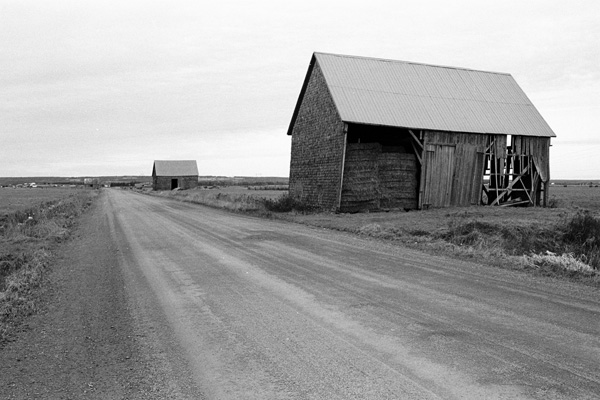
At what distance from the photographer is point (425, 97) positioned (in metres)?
30.1

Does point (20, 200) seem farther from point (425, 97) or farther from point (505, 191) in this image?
point (505, 191)

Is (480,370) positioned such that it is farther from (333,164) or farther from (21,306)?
(333,164)

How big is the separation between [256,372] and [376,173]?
23.1 meters

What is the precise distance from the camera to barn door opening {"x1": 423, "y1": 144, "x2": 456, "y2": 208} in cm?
2791

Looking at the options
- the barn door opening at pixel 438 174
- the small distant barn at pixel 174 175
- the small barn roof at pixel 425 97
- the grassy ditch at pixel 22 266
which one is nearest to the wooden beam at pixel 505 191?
the small barn roof at pixel 425 97

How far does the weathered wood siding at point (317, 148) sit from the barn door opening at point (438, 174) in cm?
509

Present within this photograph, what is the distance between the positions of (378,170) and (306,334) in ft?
72.0

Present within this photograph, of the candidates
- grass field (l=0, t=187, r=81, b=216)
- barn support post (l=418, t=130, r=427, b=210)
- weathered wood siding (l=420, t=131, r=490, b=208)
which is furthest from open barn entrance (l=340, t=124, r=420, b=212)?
grass field (l=0, t=187, r=81, b=216)

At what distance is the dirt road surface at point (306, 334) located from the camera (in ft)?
14.8

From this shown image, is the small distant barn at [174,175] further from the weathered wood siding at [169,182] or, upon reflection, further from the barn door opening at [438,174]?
the barn door opening at [438,174]

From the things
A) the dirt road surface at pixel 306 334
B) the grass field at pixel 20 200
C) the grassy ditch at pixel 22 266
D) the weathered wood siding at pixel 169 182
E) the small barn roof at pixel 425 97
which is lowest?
the grass field at pixel 20 200

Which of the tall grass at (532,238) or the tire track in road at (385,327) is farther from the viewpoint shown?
the tall grass at (532,238)

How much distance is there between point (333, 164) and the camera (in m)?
27.4

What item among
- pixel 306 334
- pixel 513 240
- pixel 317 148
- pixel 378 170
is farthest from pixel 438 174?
pixel 306 334
